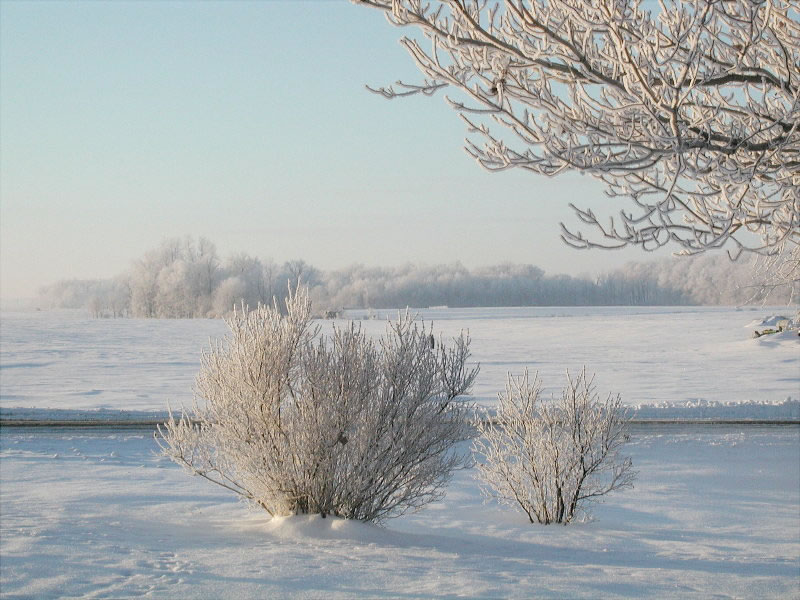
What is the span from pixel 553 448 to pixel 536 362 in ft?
78.1

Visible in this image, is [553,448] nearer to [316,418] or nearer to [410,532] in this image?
[410,532]

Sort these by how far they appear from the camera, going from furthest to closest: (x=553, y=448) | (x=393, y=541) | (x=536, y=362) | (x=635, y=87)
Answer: (x=536, y=362), (x=553, y=448), (x=393, y=541), (x=635, y=87)

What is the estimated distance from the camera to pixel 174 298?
81125mm

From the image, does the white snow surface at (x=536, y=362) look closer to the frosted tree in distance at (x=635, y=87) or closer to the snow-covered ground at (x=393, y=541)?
the snow-covered ground at (x=393, y=541)

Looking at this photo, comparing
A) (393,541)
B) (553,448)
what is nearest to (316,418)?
(393,541)

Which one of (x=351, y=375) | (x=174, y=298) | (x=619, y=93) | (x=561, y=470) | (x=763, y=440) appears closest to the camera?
(x=619, y=93)

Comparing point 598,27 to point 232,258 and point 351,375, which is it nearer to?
point 351,375

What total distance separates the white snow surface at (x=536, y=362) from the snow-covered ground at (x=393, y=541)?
317cm

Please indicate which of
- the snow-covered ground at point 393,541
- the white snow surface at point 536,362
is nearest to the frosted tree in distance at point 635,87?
the snow-covered ground at point 393,541

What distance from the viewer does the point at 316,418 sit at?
29.2ft

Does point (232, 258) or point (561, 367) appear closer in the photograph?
point (561, 367)

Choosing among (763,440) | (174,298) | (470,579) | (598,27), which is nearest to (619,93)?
(598,27)

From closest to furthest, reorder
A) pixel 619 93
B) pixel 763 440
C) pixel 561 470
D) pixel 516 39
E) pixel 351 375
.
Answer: pixel 619 93 < pixel 516 39 < pixel 351 375 < pixel 561 470 < pixel 763 440

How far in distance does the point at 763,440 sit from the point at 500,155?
45.0 ft
